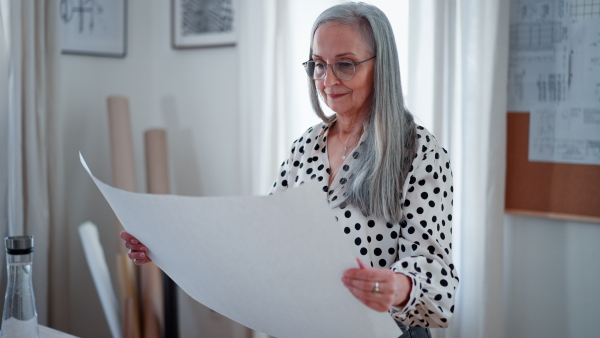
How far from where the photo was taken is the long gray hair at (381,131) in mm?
1228

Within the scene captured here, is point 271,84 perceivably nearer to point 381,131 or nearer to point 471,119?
point 471,119

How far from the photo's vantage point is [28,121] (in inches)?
103

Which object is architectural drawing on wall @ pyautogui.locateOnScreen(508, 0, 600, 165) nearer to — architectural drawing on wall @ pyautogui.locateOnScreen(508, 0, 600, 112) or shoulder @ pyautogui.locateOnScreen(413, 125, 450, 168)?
architectural drawing on wall @ pyautogui.locateOnScreen(508, 0, 600, 112)

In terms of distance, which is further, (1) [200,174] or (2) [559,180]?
(1) [200,174]

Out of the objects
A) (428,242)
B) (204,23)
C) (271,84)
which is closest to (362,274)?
(428,242)

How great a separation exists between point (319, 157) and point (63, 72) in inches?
77.7

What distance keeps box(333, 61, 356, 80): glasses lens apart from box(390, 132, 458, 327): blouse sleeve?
0.20m

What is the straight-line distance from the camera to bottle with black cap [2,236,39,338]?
3.39 ft

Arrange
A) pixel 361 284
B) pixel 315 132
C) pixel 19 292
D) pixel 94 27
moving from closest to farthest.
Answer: pixel 361 284 → pixel 19 292 → pixel 315 132 → pixel 94 27

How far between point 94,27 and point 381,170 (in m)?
2.30

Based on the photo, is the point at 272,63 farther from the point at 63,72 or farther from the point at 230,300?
the point at 230,300

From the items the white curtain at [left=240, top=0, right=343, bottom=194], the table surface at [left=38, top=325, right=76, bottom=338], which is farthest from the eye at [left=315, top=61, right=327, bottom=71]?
the white curtain at [left=240, top=0, right=343, bottom=194]

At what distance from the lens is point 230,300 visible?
1042 mm

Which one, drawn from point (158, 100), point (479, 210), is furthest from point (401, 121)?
point (158, 100)
